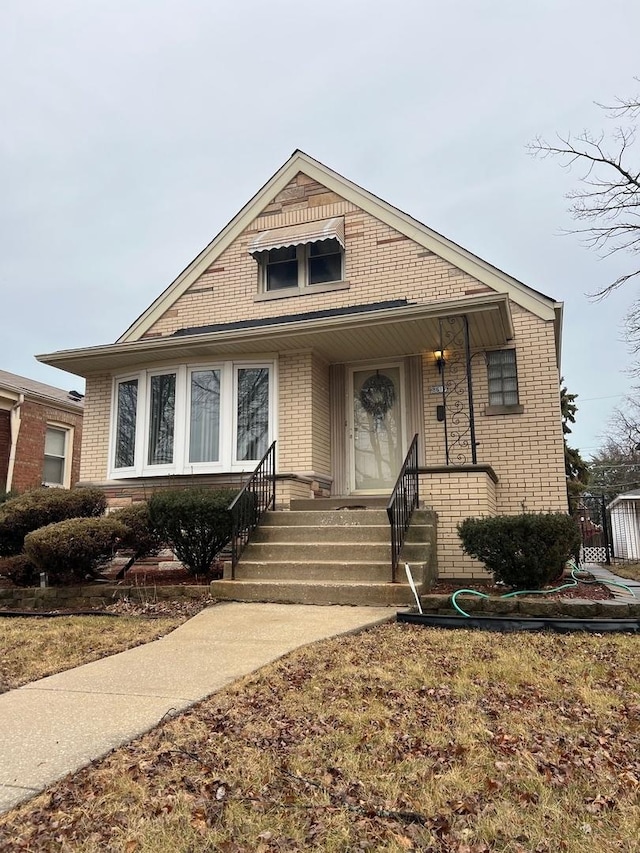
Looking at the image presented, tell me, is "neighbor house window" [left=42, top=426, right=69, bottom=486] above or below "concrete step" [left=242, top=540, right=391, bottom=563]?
above

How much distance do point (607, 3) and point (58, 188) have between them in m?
21.4

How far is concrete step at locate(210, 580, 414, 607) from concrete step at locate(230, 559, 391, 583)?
16 cm

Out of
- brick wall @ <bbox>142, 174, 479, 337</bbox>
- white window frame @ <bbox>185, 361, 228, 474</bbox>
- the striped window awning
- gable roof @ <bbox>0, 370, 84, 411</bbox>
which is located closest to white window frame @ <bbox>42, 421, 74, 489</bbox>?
gable roof @ <bbox>0, 370, 84, 411</bbox>

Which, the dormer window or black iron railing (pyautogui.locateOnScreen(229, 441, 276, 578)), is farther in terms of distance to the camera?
the dormer window

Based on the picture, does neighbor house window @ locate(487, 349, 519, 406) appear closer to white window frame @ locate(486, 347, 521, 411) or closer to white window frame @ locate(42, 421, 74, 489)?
white window frame @ locate(486, 347, 521, 411)

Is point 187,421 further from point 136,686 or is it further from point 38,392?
point 38,392

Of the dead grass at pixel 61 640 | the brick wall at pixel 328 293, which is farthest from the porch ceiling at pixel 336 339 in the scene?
the dead grass at pixel 61 640

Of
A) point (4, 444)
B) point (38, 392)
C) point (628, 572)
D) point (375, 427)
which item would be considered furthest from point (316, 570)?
point (38, 392)

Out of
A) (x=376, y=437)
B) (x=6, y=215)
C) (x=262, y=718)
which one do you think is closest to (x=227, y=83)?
(x=376, y=437)

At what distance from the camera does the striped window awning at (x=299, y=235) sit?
36.0 ft

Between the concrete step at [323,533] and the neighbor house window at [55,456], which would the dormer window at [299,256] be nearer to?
the concrete step at [323,533]

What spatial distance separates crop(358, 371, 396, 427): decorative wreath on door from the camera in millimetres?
10242

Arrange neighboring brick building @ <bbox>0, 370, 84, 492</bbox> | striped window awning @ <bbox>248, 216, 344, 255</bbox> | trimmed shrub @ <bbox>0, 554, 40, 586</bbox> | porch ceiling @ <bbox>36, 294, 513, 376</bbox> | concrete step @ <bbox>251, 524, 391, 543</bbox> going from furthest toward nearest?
1. neighboring brick building @ <bbox>0, 370, 84, 492</bbox>
2. striped window awning @ <bbox>248, 216, 344, 255</bbox>
3. porch ceiling @ <bbox>36, 294, 513, 376</bbox>
4. trimmed shrub @ <bbox>0, 554, 40, 586</bbox>
5. concrete step @ <bbox>251, 524, 391, 543</bbox>

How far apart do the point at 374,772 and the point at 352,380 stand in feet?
26.7
